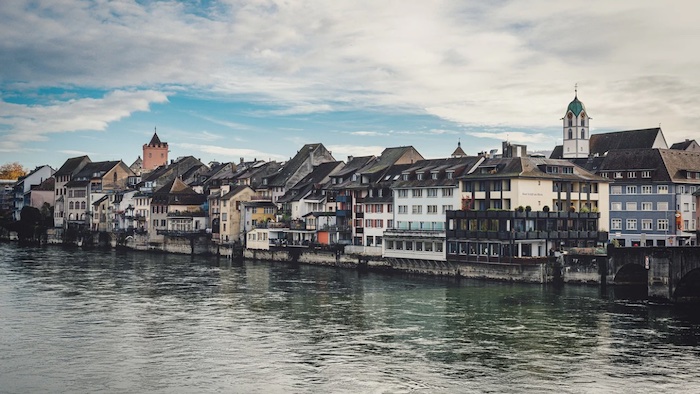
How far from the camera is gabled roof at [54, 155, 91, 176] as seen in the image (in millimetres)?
180625

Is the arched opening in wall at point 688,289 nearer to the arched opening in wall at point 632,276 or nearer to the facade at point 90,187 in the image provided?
the arched opening in wall at point 632,276

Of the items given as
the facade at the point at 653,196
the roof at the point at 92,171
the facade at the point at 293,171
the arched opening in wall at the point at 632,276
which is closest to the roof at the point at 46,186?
the roof at the point at 92,171

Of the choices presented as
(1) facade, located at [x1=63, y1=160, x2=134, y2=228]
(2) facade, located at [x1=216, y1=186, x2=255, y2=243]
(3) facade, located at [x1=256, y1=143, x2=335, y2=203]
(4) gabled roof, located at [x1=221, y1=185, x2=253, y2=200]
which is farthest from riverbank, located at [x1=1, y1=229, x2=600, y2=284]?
(3) facade, located at [x1=256, y1=143, x2=335, y2=203]

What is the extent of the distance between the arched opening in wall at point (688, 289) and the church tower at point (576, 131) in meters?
85.3

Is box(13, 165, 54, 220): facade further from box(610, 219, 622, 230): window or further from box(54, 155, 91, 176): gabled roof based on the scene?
box(610, 219, 622, 230): window

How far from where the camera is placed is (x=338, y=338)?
49.5 m

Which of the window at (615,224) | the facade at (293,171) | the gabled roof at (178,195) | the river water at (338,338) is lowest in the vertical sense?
the river water at (338,338)

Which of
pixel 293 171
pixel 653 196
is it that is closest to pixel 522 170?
pixel 653 196

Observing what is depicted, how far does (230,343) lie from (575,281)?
142 feet

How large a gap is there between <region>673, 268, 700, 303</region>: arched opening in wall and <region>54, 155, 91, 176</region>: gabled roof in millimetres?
149377

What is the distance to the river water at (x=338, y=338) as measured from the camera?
127 feet

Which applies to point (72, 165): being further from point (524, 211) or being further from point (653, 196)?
point (653, 196)

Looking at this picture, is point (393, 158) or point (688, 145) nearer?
point (393, 158)

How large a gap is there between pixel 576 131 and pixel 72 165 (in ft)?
390
